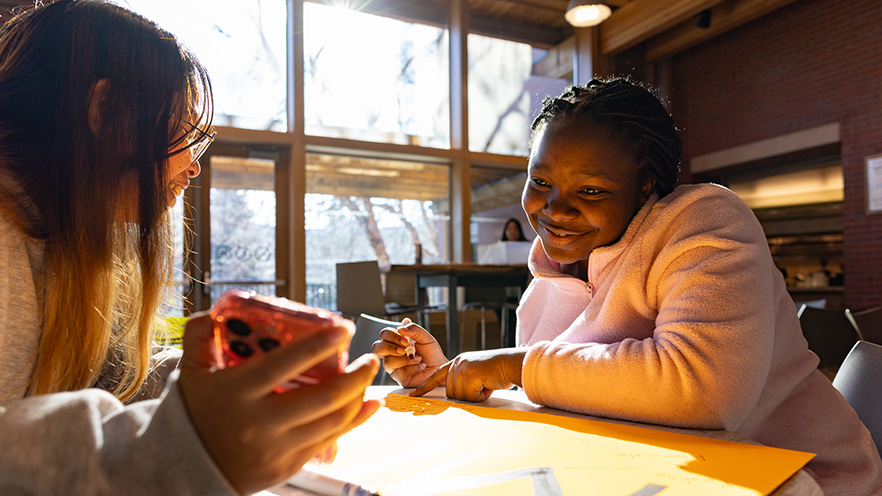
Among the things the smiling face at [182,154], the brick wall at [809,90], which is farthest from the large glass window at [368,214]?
the smiling face at [182,154]

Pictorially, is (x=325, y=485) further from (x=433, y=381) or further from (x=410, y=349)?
(x=410, y=349)

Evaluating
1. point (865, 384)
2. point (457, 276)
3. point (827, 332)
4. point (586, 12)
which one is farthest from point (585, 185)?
point (586, 12)

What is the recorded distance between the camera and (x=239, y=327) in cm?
39

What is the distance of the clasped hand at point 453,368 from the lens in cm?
89

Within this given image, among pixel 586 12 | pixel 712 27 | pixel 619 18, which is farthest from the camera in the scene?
pixel 619 18

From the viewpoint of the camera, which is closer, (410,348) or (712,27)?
(410,348)

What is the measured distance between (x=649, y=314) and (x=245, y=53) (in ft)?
18.6

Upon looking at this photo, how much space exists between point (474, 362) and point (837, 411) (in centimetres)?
54

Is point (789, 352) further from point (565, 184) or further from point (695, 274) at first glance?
point (565, 184)

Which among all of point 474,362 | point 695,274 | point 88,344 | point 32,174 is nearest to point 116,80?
point 32,174

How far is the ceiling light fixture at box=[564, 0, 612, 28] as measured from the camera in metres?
5.43

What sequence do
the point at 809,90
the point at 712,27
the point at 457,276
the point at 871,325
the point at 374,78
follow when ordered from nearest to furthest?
the point at 871,325, the point at 457,276, the point at 374,78, the point at 809,90, the point at 712,27

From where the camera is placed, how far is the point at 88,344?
2.02 feet

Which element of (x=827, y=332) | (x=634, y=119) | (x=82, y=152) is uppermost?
(x=634, y=119)
